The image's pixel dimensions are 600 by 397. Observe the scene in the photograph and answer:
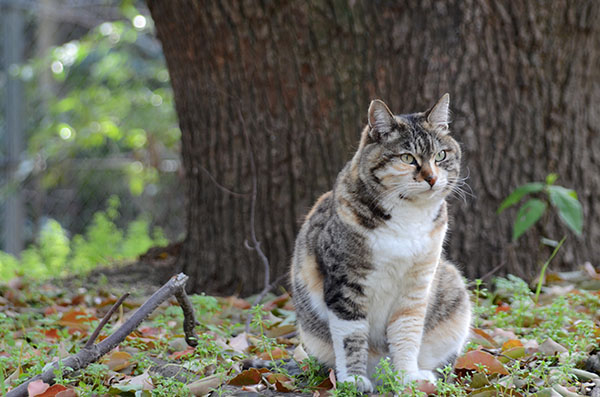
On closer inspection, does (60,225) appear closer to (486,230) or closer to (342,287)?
(486,230)

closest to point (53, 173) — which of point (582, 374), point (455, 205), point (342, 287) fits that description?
point (455, 205)

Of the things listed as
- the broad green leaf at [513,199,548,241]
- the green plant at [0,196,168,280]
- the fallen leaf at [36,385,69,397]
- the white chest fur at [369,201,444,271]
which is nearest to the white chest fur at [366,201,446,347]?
the white chest fur at [369,201,444,271]

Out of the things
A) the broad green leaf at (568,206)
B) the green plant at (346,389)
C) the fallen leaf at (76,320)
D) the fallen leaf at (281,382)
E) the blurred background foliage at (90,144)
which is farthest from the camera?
the blurred background foliage at (90,144)

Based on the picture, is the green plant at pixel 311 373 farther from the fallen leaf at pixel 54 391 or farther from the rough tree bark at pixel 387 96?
the rough tree bark at pixel 387 96

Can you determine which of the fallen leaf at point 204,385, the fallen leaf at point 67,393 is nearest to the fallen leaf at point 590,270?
the fallen leaf at point 204,385

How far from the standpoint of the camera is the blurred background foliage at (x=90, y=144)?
6039 millimetres

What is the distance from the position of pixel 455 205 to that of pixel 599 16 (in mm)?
1378

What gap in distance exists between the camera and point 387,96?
11.8 ft

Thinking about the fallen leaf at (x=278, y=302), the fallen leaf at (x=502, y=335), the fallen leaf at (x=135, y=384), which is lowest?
the fallen leaf at (x=502, y=335)

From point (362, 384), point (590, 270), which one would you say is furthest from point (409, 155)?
point (590, 270)

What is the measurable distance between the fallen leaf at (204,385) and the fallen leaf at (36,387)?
0.43 metres

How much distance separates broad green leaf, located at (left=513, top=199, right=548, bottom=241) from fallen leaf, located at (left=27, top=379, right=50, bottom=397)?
7.58 ft

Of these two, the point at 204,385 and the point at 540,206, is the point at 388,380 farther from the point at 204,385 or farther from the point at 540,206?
the point at 540,206

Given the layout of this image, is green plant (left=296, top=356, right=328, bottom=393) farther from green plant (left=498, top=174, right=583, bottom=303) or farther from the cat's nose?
green plant (left=498, top=174, right=583, bottom=303)
